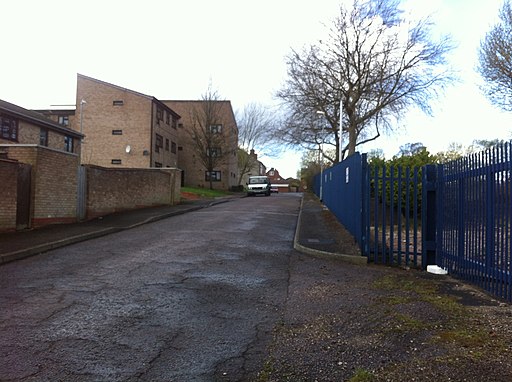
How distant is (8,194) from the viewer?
10.9 m

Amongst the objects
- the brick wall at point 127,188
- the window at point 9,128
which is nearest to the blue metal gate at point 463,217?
the brick wall at point 127,188

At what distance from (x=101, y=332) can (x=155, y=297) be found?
1.29m

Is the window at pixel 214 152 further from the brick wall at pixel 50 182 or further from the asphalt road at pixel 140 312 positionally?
the asphalt road at pixel 140 312

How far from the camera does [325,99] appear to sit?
29094 millimetres

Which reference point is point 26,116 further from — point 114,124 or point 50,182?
point 114,124

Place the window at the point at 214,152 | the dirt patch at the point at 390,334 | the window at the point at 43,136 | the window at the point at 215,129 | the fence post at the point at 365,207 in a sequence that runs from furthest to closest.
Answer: the window at the point at 215,129
the window at the point at 214,152
the window at the point at 43,136
the fence post at the point at 365,207
the dirt patch at the point at 390,334

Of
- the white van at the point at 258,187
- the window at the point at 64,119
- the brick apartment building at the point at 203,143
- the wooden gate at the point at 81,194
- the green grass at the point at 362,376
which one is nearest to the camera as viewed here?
the green grass at the point at 362,376

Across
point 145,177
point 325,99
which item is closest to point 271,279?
point 145,177

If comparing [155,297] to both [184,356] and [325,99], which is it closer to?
[184,356]

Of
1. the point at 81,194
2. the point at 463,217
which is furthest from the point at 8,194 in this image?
the point at 463,217

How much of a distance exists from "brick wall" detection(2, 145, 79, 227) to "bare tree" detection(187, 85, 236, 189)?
30.3 m

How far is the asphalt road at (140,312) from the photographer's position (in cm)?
344

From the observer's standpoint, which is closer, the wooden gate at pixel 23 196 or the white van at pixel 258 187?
the wooden gate at pixel 23 196

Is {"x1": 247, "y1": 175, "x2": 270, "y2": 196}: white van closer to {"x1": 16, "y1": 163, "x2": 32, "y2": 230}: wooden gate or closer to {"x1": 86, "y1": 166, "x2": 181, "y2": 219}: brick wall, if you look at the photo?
{"x1": 86, "y1": 166, "x2": 181, "y2": 219}: brick wall
